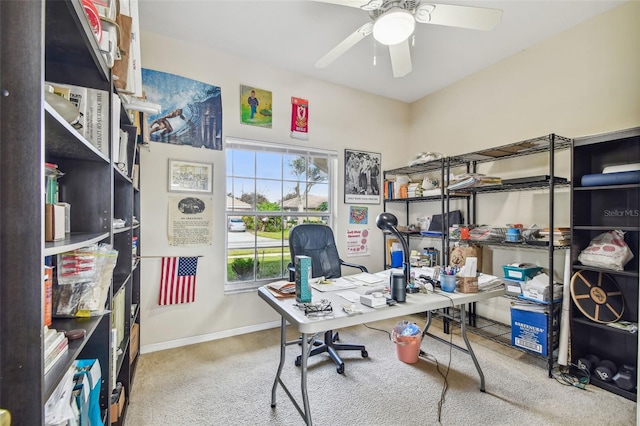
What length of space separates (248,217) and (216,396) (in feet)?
5.47

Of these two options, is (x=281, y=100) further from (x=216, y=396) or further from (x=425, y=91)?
(x=216, y=396)

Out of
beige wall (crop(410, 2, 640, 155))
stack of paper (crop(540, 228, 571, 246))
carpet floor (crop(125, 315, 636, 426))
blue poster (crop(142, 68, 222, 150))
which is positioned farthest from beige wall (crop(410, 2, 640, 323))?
blue poster (crop(142, 68, 222, 150))

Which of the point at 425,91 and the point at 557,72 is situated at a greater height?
the point at 425,91

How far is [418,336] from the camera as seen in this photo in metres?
2.42

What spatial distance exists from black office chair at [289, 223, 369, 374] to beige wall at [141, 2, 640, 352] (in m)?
0.83

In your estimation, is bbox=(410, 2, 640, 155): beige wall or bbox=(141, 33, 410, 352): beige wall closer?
bbox=(410, 2, 640, 155): beige wall

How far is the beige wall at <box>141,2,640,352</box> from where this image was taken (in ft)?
7.69

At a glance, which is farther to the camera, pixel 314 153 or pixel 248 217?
pixel 314 153

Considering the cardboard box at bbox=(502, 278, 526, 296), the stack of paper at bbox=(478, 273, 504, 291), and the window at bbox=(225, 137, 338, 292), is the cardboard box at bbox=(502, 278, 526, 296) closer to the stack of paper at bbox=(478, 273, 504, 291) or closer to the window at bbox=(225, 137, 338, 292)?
the stack of paper at bbox=(478, 273, 504, 291)

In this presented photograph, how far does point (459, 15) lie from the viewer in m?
1.75

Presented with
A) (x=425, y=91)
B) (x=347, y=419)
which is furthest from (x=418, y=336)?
(x=425, y=91)

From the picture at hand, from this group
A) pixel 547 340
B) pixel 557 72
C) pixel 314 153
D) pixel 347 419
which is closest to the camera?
pixel 347 419

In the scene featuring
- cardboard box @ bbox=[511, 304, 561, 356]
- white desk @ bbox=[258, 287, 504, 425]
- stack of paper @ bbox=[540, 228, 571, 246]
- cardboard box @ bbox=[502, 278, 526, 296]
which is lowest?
cardboard box @ bbox=[511, 304, 561, 356]

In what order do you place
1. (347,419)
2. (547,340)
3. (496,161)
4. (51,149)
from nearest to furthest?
1. (51,149)
2. (347,419)
3. (547,340)
4. (496,161)
